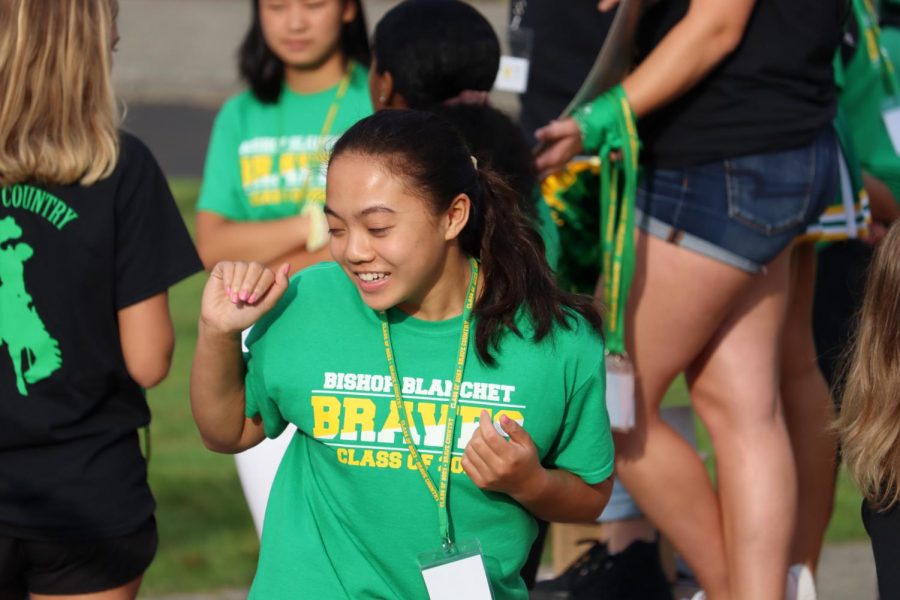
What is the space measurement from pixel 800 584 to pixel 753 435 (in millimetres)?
512

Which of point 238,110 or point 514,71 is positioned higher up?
point 514,71

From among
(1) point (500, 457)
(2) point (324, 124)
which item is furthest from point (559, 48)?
(1) point (500, 457)

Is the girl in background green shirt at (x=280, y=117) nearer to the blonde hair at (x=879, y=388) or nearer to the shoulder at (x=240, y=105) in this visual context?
the shoulder at (x=240, y=105)

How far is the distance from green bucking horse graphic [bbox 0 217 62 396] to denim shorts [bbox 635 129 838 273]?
4.96 ft

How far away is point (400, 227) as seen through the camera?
2570 mm

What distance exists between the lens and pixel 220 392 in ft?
8.70

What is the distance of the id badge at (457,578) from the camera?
255 centimetres

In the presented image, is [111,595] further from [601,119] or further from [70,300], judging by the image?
[601,119]

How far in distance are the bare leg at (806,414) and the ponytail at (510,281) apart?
157 centimetres

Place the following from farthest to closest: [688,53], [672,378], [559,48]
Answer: [559,48], [672,378], [688,53]

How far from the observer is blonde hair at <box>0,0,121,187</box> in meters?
3.01

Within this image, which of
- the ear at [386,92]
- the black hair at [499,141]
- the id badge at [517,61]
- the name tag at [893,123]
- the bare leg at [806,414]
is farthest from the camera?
the name tag at [893,123]

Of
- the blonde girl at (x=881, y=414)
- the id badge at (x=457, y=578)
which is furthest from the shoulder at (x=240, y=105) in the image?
the blonde girl at (x=881, y=414)

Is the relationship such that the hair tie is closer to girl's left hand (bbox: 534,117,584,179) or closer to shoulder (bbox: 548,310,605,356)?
girl's left hand (bbox: 534,117,584,179)
